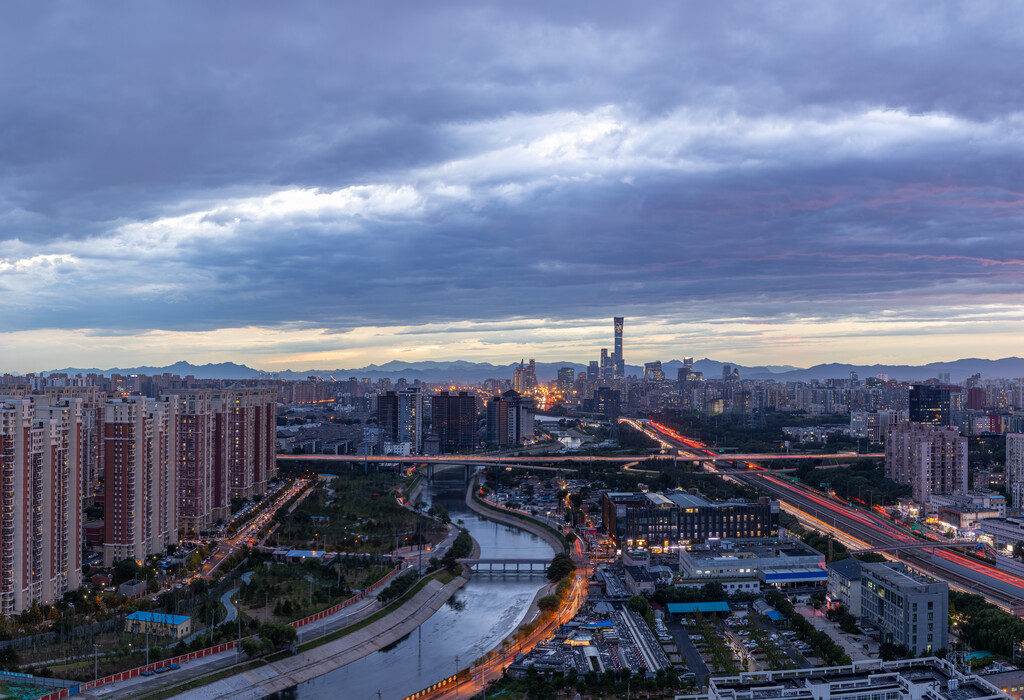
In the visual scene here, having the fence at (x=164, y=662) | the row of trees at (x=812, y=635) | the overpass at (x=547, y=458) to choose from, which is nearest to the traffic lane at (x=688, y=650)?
the row of trees at (x=812, y=635)

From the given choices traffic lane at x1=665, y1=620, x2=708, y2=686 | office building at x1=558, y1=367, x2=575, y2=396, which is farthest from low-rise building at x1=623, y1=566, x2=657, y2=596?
office building at x1=558, y1=367, x2=575, y2=396

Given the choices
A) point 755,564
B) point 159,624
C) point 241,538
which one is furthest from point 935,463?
point 159,624

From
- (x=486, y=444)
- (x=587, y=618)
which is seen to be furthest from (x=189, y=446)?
(x=486, y=444)

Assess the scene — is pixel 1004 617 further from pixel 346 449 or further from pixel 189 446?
pixel 346 449

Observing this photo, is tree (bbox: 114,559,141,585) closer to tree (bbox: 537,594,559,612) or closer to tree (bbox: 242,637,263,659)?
tree (bbox: 242,637,263,659)

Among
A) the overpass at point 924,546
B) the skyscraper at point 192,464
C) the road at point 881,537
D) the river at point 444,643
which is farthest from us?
the skyscraper at point 192,464

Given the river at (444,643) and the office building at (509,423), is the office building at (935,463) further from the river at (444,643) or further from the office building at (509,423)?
the office building at (509,423)
